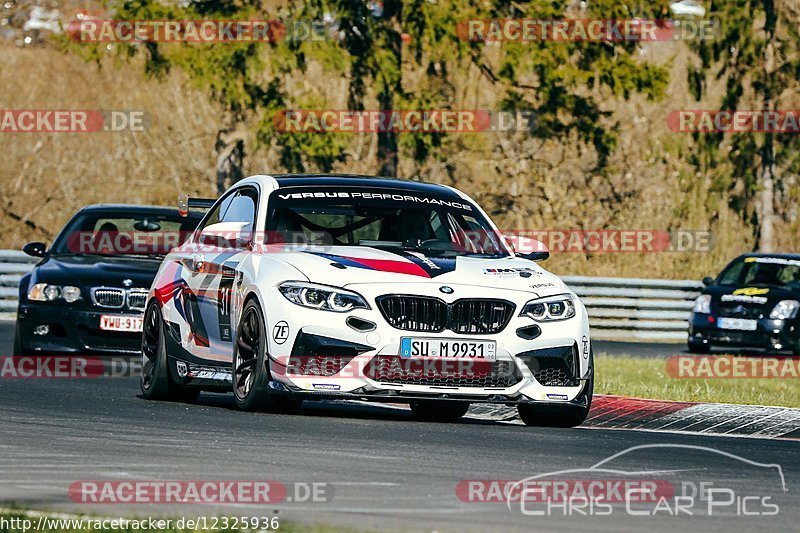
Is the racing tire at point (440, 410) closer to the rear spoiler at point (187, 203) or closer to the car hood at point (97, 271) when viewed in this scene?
the rear spoiler at point (187, 203)

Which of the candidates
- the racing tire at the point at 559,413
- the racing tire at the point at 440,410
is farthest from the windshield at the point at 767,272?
the racing tire at the point at 559,413

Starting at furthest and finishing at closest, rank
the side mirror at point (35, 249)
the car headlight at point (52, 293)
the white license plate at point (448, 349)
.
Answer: the side mirror at point (35, 249), the car headlight at point (52, 293), the white license plate at point (448, 349)

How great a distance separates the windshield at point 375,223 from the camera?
11.8m

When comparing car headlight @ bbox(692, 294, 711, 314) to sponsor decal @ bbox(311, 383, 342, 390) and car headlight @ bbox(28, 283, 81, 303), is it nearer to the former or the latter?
car headlight @ bbox(28, 283, 81, 303)

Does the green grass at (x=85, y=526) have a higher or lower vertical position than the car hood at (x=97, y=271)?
higher

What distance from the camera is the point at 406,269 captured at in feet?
35.9

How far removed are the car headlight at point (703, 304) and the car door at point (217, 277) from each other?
573 inches

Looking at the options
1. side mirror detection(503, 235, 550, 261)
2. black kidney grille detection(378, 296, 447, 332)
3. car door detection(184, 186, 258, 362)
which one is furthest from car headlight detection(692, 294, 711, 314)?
black kidney grille detection(378, 296, 447, 332)

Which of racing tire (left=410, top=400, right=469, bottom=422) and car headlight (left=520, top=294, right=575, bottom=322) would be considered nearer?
car headlight (left=520, top=294, right=575, bottom=322)

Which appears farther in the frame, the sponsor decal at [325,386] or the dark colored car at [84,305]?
the dark colored car at [84,305]

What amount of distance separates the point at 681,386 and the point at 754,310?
9.31 m

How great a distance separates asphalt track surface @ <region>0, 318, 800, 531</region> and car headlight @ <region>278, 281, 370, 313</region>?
72 cm

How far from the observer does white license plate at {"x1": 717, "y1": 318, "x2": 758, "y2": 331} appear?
83.9 feet

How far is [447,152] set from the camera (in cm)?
3909
